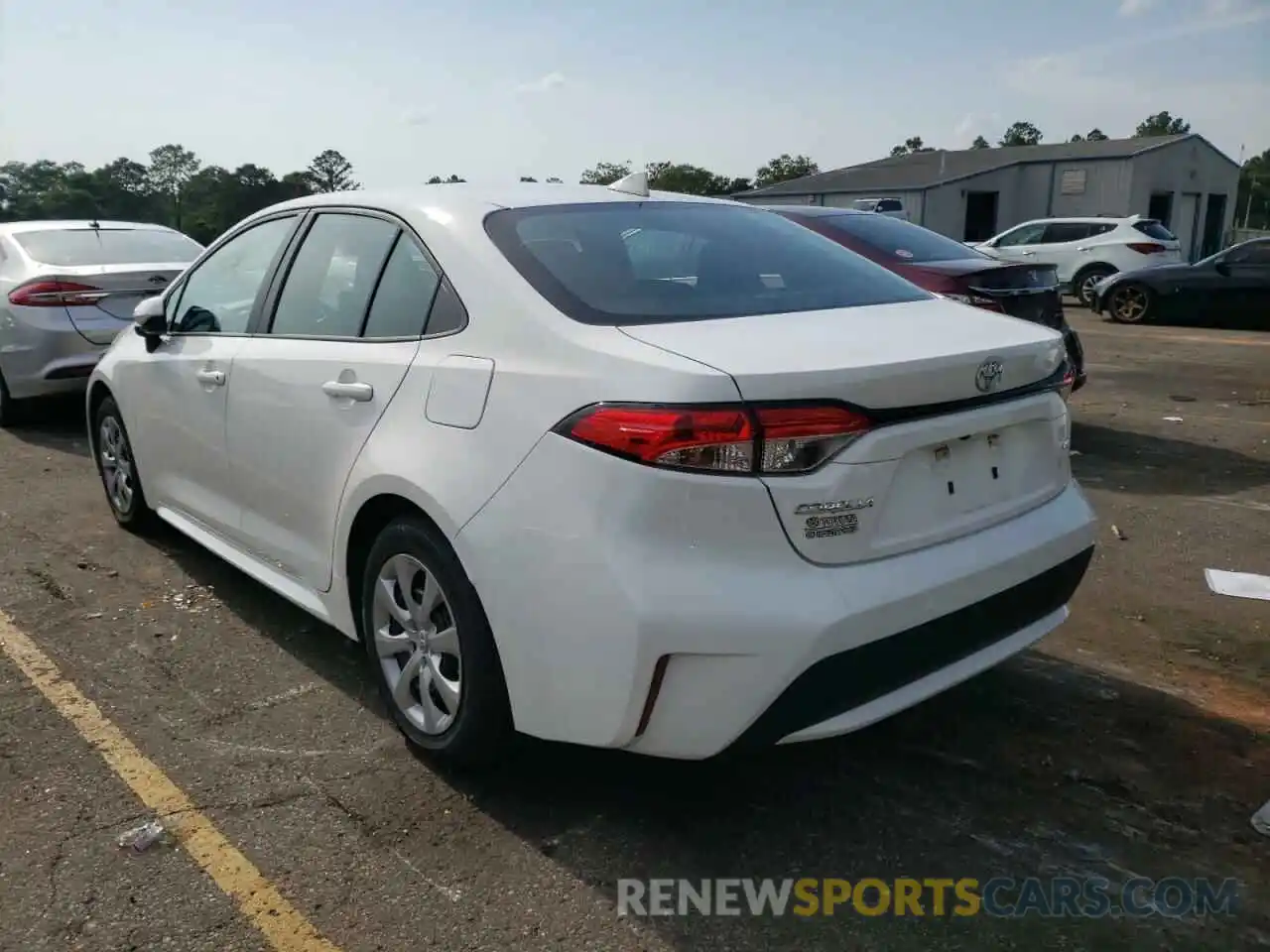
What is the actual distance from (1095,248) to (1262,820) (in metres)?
19.4

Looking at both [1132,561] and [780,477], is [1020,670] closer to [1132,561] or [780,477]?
[1132,561]

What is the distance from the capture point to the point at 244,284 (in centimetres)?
411

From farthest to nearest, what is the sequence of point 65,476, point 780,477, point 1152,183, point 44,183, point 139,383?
1. point 1152,183
2. point 44,183
3. point 65,476
4. point 139,383
5. point 780,477

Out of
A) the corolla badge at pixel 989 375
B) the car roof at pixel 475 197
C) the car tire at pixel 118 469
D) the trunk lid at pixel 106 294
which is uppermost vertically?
the car roof at pixel 475 197

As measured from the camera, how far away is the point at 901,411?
8.27 ft

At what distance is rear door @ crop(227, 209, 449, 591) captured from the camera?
10.4 ft

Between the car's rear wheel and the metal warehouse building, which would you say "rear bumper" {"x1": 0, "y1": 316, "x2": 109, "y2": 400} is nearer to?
the car's rear wheel

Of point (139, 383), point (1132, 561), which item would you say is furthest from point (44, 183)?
point (1132, 561)

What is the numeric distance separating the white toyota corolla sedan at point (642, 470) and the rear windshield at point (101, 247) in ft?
15.8

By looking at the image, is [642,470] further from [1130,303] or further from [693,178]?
[693,178]

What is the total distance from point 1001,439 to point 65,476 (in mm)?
5810

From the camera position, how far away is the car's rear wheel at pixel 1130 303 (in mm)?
16078

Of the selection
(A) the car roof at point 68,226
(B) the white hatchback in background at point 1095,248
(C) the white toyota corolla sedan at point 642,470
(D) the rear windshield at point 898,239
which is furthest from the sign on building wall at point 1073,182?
(C) the white toyota corolla sedan at point 642,470

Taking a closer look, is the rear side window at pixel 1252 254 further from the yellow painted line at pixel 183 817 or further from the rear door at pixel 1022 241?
the yellow painted line at pixel 183 817
